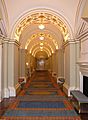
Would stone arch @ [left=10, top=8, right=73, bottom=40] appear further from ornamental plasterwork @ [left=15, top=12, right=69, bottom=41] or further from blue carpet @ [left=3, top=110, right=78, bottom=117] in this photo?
blue carpet @ [left=3, top=110, right=78, bottom=117]

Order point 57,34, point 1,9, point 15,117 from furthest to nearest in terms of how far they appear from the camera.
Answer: point 57,34
point 1,9
point 15,117

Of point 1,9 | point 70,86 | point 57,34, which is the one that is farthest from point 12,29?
point 57,34

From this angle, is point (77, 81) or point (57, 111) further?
point (77, 81)

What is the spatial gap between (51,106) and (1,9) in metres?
4.87

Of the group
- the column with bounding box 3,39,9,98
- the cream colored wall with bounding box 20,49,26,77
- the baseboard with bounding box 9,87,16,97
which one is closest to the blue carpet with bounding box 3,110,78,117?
the column with bounding box 3,39,9,98

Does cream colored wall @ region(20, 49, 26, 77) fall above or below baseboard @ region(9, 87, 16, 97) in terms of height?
above

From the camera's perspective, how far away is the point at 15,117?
6.72 meters

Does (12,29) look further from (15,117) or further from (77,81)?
(15,117)

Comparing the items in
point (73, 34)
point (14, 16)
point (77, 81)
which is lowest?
point (77, 81)

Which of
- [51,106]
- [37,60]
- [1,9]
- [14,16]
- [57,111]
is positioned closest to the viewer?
[57,111]

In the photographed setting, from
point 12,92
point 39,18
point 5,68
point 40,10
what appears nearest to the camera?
point 40,10

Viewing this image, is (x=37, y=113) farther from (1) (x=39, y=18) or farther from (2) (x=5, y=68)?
(1) (x=39, y=18)

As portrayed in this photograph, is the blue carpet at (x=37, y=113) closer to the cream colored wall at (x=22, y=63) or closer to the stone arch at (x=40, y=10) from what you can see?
the stone arch at (x=40, y=10)

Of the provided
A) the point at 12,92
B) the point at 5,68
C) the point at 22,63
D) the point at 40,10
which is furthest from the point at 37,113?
the point at 22,63
